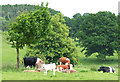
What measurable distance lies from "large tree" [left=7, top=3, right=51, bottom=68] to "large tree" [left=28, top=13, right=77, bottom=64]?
14.3 meters

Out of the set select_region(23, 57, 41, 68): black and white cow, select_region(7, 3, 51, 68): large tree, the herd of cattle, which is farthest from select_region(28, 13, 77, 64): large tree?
select_region(7, 3, 51, 68): large tree

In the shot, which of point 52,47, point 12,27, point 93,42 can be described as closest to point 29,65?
point 12,27

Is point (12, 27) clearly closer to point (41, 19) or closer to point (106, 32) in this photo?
point (41, 19)

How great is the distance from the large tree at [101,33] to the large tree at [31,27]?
103ft

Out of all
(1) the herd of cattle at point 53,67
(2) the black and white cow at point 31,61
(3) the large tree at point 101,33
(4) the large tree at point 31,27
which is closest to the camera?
(1) the herd of cattle at point 53,67

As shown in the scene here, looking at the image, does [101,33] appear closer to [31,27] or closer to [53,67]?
[31,27]

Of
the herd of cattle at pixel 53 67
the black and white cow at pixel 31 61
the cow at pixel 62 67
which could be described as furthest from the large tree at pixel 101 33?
the cow at pixel 62 67

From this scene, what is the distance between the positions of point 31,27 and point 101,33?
35.9 metres

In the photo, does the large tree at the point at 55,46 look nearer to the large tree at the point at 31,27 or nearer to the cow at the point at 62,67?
the large tree at the point at 31,27

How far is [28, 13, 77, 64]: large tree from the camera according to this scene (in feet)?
116

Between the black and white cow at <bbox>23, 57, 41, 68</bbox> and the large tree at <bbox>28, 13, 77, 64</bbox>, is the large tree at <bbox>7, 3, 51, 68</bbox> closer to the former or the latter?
the black and white cow at <bbox>23, 57, 41, 68</bbox>

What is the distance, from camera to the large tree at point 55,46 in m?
35.4

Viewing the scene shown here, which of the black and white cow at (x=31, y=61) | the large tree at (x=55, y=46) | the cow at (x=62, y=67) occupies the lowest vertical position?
the cow at (x=62, y=67)

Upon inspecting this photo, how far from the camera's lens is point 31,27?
19.2 metres
